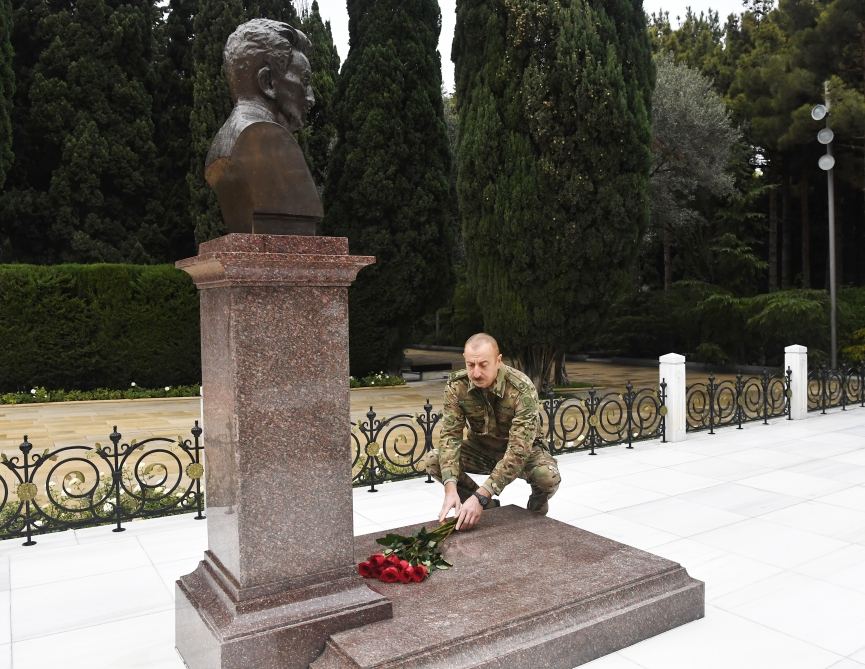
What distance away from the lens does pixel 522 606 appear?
346 cm

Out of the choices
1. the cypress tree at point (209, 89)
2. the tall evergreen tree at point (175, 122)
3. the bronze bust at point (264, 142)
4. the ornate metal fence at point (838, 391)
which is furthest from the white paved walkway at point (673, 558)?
the tall evergreen tree at point (175, 122)

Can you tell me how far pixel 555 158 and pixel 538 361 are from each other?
4359mm

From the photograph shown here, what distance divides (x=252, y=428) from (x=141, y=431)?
8.97 m

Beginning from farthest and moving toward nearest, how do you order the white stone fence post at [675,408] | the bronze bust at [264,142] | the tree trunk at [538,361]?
the tree trunk at [538,361] < the white stone fence post at [675,408] < the bronze bust at [264,142]

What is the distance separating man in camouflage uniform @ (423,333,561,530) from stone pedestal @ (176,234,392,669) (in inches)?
42.4

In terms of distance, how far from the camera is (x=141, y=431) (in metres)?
11.2

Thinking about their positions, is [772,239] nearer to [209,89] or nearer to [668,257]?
[668,257]

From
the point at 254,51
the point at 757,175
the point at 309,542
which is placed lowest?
the point at 309,542

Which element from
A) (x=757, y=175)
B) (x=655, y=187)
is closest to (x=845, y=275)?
(x=757, y=175)

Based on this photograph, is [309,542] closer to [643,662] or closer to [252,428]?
[252,428]

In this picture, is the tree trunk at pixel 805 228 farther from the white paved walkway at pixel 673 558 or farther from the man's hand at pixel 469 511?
the man's hand at pixel 469 511

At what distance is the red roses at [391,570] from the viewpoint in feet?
12.4

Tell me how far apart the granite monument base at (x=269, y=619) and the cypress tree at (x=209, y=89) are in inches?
589

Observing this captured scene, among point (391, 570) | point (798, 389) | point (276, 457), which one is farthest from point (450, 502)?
point (798, 389)
